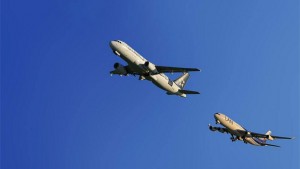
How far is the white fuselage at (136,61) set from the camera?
319ft

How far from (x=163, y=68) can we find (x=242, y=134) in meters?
32.2

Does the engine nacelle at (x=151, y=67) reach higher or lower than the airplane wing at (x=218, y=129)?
lower

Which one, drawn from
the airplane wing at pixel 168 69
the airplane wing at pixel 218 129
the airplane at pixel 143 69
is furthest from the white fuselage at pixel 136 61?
the airplane wing at pixel 218 129

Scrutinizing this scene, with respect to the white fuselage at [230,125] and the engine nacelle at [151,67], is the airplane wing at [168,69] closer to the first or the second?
the engine nacelle at [151,67]

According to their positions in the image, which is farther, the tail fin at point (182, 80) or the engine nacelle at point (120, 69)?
the tail fin at point (182, 80)

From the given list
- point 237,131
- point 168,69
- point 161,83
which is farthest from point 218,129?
point 168,69

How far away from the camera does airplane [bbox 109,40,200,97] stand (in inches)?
3841

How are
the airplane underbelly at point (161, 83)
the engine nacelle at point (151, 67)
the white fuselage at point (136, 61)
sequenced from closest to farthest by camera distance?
1. the white fuselage at point (136, 61)
2. the engine nacelle at point (151, 67)
3. the airplane underbelly at point (161, 83)

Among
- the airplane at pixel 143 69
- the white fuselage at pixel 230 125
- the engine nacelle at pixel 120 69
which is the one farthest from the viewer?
the white fuselage at pixel 230 125

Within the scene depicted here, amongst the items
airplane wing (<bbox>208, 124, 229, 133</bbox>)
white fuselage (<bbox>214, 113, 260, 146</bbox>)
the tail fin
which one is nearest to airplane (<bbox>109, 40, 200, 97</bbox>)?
the tail fin

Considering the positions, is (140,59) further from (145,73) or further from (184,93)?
(184,93)

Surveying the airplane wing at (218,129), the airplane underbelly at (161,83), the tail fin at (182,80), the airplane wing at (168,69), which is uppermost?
the tail fin at (182,80)

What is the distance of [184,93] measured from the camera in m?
111

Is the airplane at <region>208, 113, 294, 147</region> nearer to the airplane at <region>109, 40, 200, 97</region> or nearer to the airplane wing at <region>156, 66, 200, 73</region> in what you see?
the airplane at <region>109, 40, 200, 97</region>
